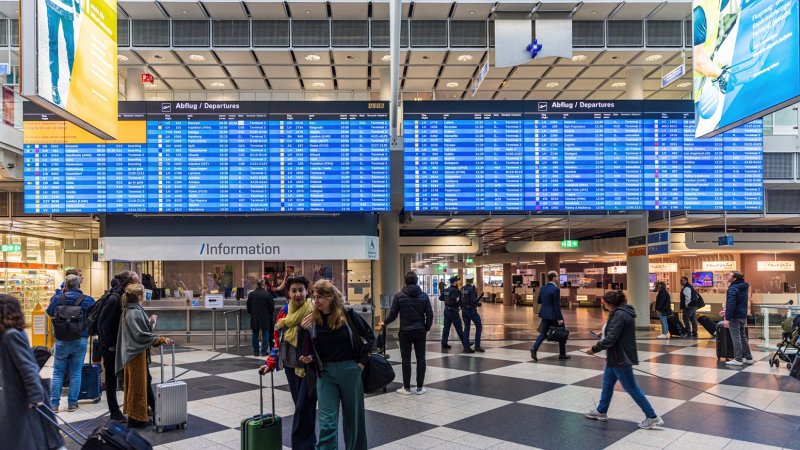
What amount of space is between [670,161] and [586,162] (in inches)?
69.4

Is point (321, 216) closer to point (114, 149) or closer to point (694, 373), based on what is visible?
point (114, 149)

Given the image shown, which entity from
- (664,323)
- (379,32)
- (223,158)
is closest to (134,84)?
(223,158)

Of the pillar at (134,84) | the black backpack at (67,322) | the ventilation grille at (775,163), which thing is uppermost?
the pillar at (134,84)

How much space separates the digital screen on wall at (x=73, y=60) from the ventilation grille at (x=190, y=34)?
215 inches

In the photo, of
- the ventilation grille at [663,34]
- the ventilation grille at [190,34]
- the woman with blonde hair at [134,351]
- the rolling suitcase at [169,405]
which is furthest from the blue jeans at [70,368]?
the ventilation grille at [663,34]

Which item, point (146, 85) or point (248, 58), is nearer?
point (248, 58)

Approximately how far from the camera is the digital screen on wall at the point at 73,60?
4.99m

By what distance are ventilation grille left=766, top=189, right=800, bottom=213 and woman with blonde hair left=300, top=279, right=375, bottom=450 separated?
13508 mm

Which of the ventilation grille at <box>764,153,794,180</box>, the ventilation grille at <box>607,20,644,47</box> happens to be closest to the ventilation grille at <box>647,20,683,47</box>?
the ventilation grille at <box>607,20,644,47</box>

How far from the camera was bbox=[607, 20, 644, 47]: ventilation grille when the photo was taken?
12.4 m

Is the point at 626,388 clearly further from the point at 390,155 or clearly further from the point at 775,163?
the point at 775,163

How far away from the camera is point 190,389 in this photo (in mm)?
8414

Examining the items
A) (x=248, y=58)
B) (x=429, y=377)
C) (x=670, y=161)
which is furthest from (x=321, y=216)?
(x=670, y=161)

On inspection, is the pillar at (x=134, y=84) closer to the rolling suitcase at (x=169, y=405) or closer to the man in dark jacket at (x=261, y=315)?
the man in dark jacket at (x=261, y=315)
